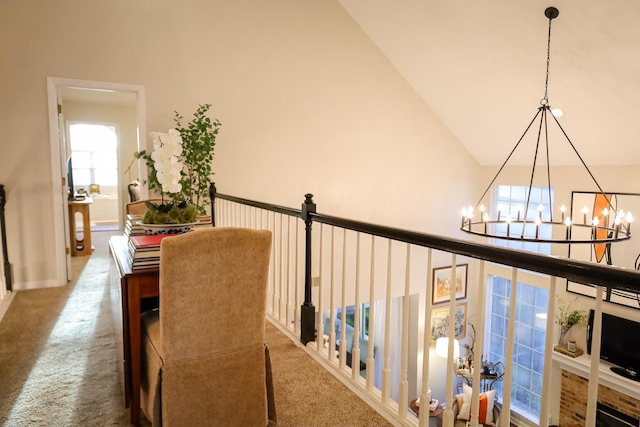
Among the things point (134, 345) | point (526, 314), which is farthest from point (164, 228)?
point (526, 314)

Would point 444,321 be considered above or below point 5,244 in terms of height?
below

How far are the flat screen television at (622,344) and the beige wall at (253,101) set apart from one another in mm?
2638

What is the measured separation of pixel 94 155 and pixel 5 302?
6098mm

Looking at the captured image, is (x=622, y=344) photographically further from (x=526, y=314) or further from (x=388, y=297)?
(x=388, y=297)

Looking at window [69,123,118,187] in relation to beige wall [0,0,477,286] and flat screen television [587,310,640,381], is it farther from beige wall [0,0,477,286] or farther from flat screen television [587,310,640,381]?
flat screen television [587,310,640,381]

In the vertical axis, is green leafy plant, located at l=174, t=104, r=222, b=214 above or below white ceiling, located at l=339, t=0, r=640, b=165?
below

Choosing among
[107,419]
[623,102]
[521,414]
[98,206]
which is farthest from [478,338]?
[98,206]

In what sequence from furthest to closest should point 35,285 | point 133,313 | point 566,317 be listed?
1. point 566,317
2. point 35,285
3. point 133,313

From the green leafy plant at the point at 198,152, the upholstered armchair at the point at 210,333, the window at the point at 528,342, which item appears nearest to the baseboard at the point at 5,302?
the green leafy plant at the point at 198,152

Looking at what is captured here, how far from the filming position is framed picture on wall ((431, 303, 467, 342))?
7281mm

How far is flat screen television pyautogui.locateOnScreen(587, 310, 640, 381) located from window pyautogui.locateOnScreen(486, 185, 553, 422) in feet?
2.83

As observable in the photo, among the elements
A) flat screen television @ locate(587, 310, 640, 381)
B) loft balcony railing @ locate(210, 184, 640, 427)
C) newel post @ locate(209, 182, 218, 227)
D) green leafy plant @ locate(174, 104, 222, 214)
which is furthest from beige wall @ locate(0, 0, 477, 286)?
flat screen television @ locate(587, 310, 640, 381)

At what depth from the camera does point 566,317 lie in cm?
632

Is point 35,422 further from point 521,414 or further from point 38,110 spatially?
point 521,414
